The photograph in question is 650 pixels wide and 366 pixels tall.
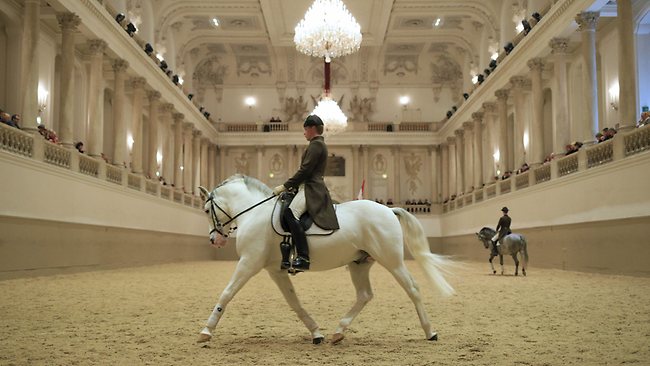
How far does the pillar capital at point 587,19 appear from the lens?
20750 mm

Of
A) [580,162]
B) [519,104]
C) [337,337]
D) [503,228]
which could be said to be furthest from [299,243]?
[519,104]

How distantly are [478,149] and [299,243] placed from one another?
3059cm

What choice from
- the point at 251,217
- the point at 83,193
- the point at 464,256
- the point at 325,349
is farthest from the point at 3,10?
the point at 464,256

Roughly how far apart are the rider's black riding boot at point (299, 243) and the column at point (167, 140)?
2858 centimetres

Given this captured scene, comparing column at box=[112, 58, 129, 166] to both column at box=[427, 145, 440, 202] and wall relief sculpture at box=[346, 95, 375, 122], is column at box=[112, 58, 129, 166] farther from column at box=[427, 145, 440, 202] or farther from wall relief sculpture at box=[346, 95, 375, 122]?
column at box=[427, 145, 440, 202]

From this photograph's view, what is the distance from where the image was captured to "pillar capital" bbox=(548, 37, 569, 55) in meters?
23.6

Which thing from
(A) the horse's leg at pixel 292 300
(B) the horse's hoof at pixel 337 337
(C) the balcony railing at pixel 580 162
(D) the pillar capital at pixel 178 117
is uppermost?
(D) the pillar capital at pixel 178 117

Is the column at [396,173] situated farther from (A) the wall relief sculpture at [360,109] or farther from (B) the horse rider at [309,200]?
(B) the horse rider at [309,200]

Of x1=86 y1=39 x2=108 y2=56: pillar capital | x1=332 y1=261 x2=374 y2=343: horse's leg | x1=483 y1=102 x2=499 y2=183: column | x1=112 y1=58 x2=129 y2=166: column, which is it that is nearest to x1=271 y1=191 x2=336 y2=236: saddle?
x1=332 y1=261 x2=374 y2=343: horse's leg

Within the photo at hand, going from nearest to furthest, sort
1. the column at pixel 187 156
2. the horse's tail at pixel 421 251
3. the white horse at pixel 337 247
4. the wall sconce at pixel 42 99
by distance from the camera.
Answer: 1. the white horse at pixel 337 247
2. the horse's tail at pixel 421 251
3. the wall sconce at pixel 42 99
4. the column at pixel 187 156

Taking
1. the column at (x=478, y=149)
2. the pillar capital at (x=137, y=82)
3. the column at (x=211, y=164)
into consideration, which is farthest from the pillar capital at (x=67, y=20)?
the column at (x=211, y=164)

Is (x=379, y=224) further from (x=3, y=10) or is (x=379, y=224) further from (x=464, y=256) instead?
(x=464, y=256)

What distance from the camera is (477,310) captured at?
8734 millimetres

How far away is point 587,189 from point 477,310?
495 inches
